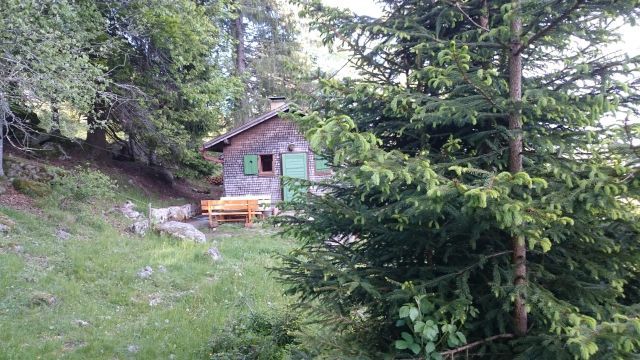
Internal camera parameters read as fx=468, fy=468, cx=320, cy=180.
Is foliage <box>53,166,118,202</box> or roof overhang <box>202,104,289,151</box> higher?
roof overhang <box>202,104,289,151</box>

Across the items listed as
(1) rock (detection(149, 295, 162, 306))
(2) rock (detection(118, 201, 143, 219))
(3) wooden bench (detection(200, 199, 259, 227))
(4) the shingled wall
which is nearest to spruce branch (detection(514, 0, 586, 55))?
(1) rock (detection(149, 295, 162, 306))

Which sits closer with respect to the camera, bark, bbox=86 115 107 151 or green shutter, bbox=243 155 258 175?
bark, bbox=86 115 107 151

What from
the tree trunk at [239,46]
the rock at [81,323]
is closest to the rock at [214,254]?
the rock at [81,323]

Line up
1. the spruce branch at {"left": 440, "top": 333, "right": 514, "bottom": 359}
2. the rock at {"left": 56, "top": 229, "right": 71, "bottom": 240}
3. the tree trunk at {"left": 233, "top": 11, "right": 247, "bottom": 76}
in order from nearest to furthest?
the spruce branch at {"left": 440, "top": 333, "right": 514, "bottom": 359} → the rock at {"left": 56, "top": 229, "right": 71, "bottom": 240} → the tree trunk at {"left": 233, "top": 11, "right": 247, "bottom": 76}

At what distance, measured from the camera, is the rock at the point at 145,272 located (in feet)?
31.7

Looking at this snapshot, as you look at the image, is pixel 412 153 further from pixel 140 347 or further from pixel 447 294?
pixel 140 347

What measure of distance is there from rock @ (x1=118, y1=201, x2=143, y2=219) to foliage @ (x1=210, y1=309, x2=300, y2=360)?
35.6 ft

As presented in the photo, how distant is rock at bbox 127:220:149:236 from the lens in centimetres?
1380

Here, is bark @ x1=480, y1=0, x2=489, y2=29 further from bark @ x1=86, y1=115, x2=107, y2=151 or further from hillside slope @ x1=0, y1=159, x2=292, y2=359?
bark @ x1=86, y1=115, x2=107, y2=151

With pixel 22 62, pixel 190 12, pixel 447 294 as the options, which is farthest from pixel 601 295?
pixel 190 12

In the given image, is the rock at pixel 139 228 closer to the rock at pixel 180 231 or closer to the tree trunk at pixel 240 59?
the rock at pixel 180 231

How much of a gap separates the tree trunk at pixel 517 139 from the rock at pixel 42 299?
769cm

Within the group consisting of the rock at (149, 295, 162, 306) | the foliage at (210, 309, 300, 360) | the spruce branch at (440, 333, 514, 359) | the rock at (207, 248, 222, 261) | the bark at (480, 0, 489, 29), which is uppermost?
the bark at (480, 0, 489, 29)

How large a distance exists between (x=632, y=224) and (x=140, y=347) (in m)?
6.09
